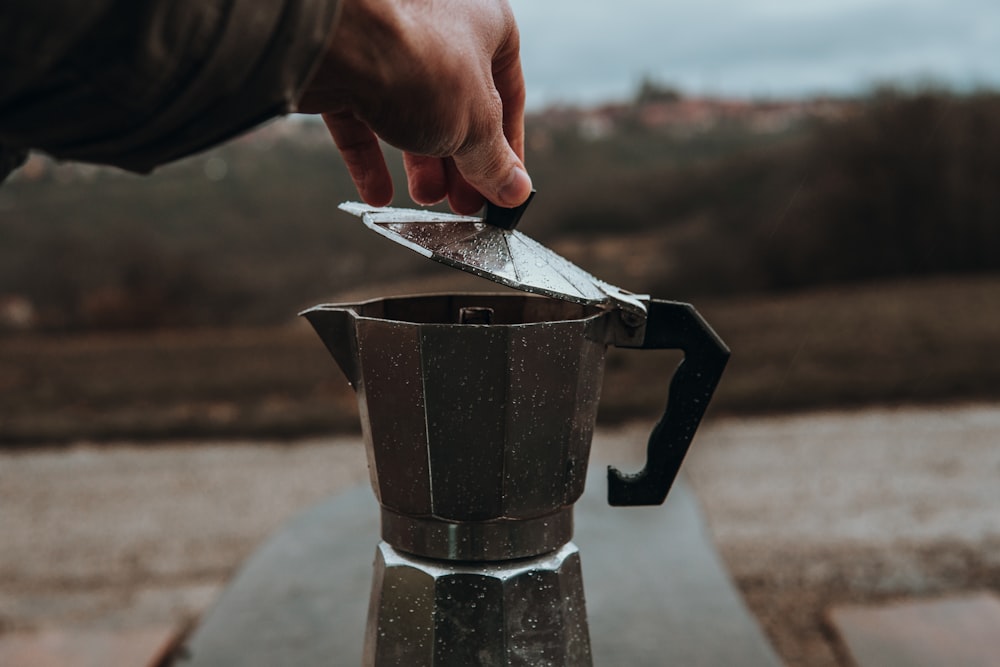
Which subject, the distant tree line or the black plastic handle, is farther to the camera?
the distant tree line

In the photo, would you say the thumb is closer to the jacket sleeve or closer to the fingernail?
the fingernail

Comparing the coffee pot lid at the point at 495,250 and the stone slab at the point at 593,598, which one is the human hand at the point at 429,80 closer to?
A: the coffee pot lid at the point at 495,250

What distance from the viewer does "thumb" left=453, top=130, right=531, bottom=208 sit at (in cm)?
65

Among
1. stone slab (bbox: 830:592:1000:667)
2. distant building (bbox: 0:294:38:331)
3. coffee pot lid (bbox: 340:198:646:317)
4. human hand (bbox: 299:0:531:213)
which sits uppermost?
human hand (bbox: 299:0:531:213)

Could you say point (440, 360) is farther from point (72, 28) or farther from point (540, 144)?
point (540, 144)

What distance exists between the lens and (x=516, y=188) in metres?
0.70

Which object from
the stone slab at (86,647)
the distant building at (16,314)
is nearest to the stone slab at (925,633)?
the stone slab at (86,647)

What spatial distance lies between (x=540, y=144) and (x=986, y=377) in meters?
2.71

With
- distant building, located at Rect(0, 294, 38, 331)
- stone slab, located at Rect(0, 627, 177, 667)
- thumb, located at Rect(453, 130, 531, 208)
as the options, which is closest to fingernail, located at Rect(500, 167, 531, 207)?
thumb, located at Rect(453, 130, 531, 208)

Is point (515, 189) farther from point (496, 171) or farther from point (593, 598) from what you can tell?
point (593, 598)

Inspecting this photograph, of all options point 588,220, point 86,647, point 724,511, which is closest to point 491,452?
point 86,647

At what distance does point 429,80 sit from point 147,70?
6.5 inches

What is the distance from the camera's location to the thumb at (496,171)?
655mm

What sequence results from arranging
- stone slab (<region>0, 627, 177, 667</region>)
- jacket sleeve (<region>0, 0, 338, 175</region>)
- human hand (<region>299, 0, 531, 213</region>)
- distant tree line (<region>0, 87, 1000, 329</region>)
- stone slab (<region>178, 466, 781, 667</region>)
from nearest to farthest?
1. jacket sleeve (<region>0, 0, 338, 175</region>)
2. human hand (<region>299, 0, 531, 213</region>)
3. stone slab (<region>178, 466, 781, 667</region>)
4. stone slab (<region>0, 627, 177, 667</region>)
5. distant tree line (<region>0, 87, 1000, 329</region>)
